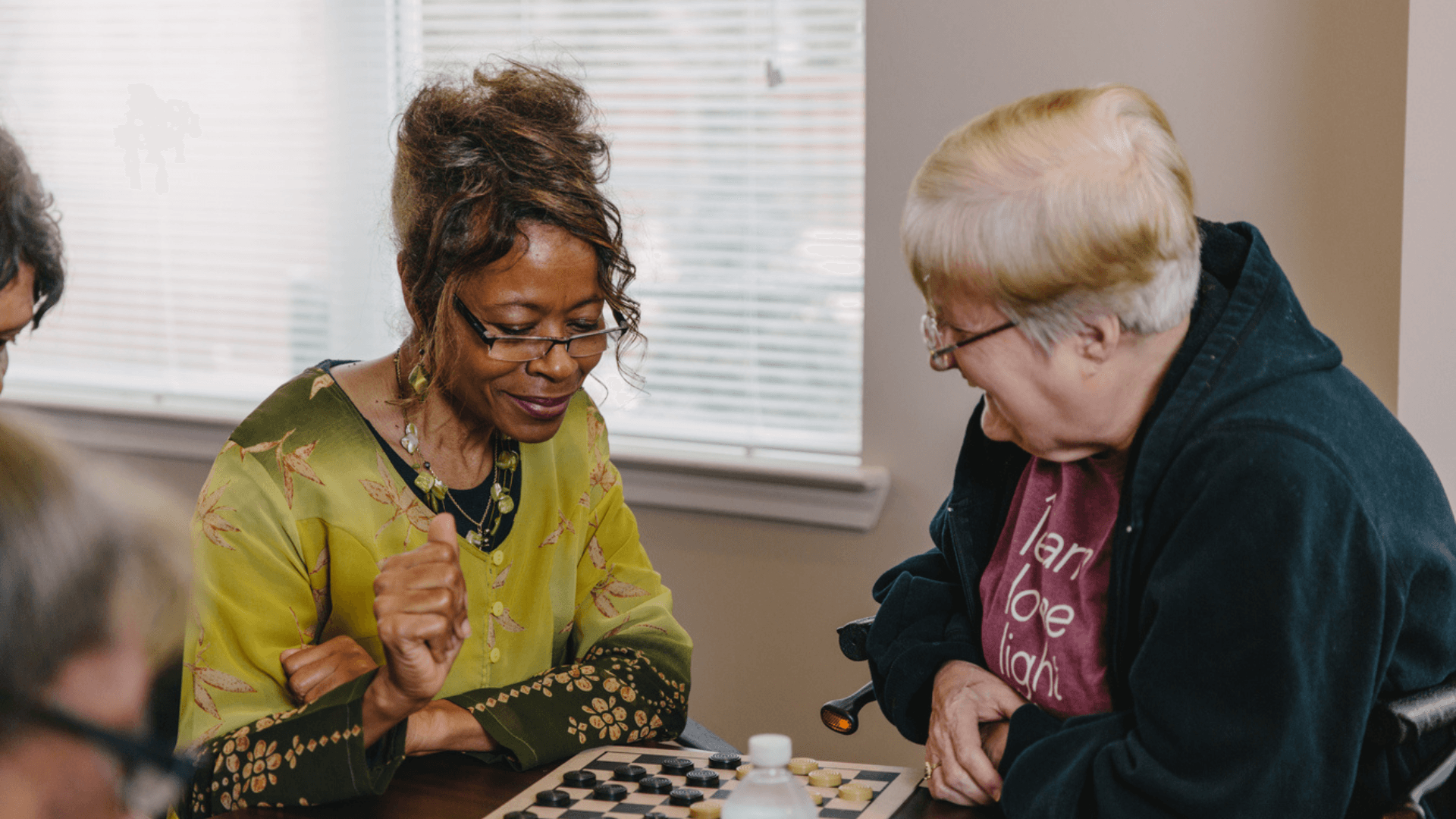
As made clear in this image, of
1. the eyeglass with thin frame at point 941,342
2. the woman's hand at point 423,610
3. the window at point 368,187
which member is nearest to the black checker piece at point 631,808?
the woman's hand at point 423,610

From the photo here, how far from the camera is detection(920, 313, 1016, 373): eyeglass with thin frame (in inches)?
51.1

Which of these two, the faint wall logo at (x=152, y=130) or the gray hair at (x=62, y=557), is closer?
the gray hair at (x=62, y=557)

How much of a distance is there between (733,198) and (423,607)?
70.7 inches

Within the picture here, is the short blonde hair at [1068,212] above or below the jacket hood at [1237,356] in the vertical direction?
above

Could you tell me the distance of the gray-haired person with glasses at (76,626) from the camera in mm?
487

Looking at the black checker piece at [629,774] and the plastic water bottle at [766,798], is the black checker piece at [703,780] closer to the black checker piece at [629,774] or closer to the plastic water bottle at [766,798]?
the black checker piece at [629,774]

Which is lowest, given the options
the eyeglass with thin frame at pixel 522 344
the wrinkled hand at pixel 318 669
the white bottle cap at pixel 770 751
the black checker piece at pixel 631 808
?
the black checker piece at pixel 631 808

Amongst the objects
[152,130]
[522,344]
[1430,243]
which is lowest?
[522,344]

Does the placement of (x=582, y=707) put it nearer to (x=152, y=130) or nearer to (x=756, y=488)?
(x=756, y=488)

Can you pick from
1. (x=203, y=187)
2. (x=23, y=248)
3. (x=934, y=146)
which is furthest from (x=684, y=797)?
(x=203, y=187)

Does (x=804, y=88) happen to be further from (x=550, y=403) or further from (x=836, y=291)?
(x=550, y=403)

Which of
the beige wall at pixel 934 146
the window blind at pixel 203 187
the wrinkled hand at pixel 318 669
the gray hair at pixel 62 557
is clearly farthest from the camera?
the window blind at pixel 203 187

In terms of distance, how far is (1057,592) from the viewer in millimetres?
→ 1415

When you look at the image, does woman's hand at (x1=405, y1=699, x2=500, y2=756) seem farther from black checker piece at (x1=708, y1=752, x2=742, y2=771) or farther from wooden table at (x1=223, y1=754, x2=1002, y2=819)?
black checker piece at (x1=708, y1=752, x2=742, y2=771)
